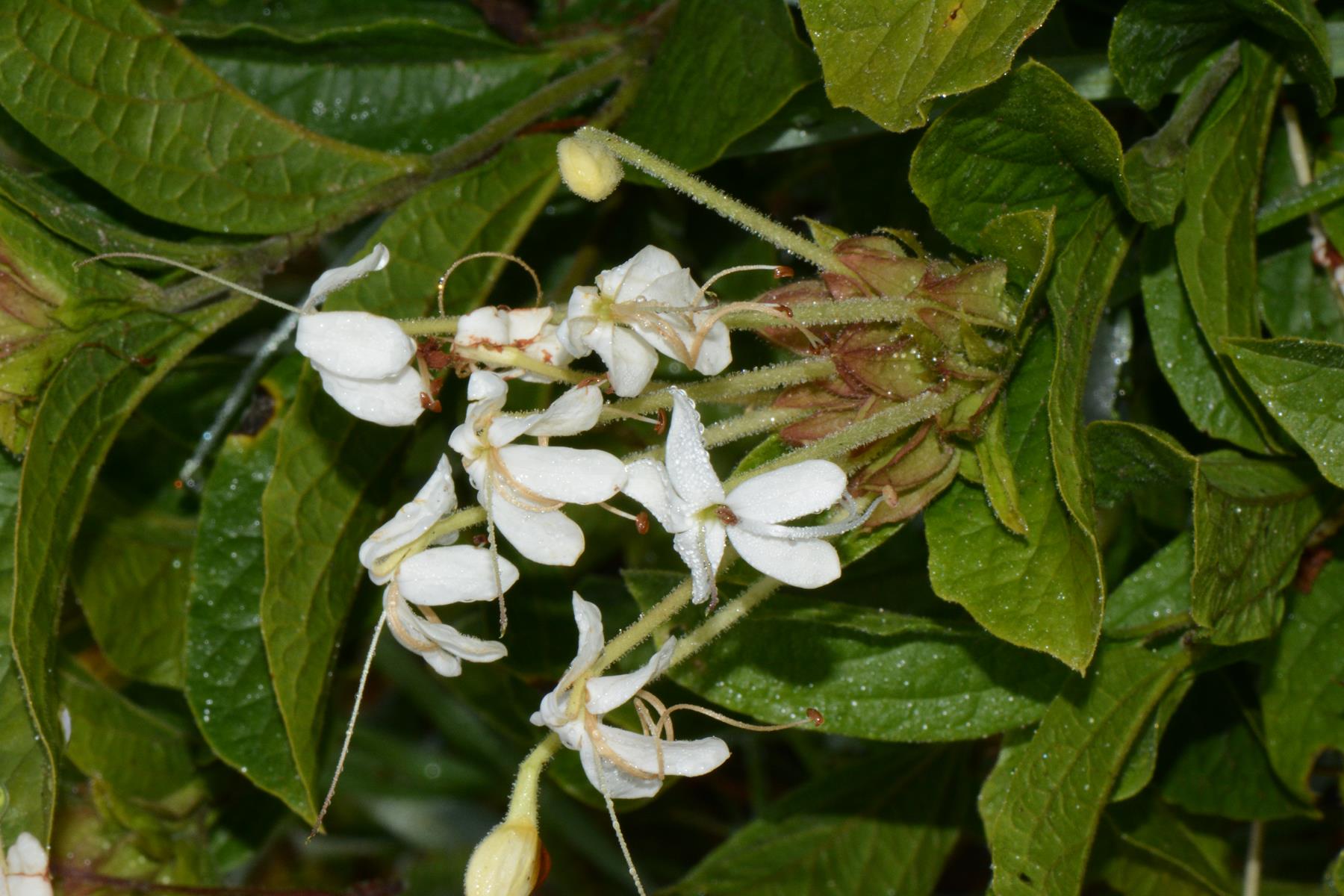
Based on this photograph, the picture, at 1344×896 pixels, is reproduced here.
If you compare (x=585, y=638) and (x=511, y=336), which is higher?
(x=511, y=336)

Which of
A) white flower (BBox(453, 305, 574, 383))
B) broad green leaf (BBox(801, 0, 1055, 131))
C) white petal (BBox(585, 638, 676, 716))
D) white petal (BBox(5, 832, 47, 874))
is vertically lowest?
white petal (BBox(5, 832, 47, 874))

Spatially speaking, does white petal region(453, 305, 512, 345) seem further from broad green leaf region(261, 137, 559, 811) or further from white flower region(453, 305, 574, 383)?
broad green leaf region(261, 137, 559, 811)

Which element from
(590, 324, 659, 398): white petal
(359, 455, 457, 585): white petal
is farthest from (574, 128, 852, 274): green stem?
(359, 455, 457, 585): white petal

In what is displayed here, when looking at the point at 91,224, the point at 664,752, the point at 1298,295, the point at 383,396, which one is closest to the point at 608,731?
the point at 664,752

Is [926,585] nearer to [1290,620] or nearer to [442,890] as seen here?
[1290,620]

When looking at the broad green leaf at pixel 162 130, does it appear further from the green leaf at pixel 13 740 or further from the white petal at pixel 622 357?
the white petal at pixel 622 357

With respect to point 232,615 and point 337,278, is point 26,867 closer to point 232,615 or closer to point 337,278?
point 232,615
